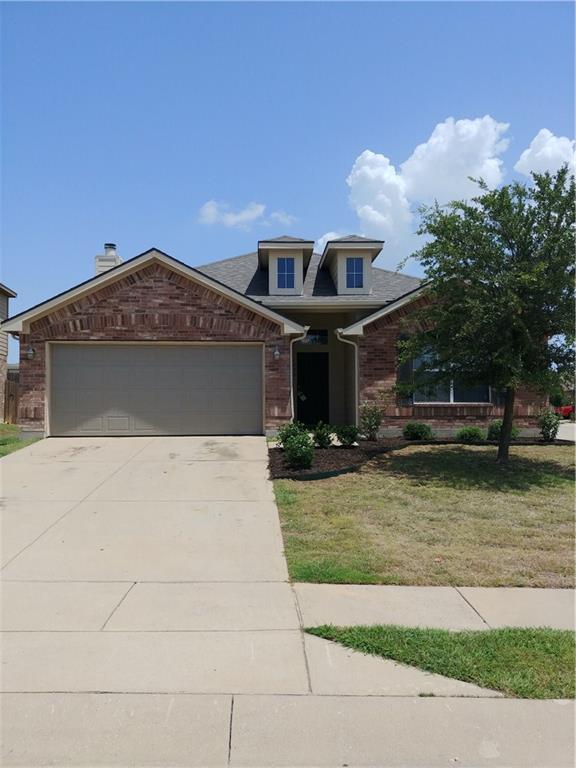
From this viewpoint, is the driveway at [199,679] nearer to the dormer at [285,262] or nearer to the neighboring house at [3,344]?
the dormer at [285,262]

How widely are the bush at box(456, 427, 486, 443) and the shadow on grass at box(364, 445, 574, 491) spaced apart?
4.62ft

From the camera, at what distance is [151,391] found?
1451cm

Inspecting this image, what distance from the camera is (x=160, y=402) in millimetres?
14492

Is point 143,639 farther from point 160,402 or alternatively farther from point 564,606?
point 160,402

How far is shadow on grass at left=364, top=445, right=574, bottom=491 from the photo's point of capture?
9602 millimetres

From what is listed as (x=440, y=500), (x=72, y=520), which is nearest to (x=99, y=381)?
(x=72, y=520)

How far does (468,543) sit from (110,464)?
725 centimetres

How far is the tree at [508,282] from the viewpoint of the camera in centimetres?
1001

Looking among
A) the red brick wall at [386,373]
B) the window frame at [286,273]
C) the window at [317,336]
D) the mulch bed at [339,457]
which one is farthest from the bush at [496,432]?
the window frame at [286,273]

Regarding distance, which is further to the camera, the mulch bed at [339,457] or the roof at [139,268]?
the roof at [139,268]

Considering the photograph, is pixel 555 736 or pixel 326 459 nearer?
pixel 555 736

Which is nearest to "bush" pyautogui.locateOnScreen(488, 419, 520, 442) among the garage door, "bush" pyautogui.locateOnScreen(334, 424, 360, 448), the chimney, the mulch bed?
the mulch bed

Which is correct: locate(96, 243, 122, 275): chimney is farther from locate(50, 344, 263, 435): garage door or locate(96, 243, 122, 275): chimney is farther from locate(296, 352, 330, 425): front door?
locate(296, 352, 330, 425): front door

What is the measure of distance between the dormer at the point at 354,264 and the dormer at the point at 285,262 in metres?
0.85
